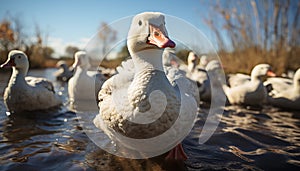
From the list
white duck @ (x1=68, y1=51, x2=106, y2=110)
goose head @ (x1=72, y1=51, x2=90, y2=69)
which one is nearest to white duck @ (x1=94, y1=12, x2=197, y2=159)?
white duck @ (x1=68, y1=51, x2=106, y2=110)

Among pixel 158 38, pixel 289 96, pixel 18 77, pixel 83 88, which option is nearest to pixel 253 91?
pixel 289 96

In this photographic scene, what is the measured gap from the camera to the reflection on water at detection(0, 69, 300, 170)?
6.63 feet

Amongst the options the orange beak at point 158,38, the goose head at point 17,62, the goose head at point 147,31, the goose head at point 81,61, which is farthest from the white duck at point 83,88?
the orange beak at point 158,38

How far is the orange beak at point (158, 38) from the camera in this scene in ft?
5.33

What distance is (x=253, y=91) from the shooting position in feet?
16.4

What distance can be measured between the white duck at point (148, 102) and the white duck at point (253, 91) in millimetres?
3529

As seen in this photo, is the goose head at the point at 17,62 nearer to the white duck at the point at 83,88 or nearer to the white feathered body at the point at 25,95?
the white feathered body at the point at 25,95

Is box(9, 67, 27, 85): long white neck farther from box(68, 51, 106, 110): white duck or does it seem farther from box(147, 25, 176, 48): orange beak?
box(147, 25, 176, 48): orange beak

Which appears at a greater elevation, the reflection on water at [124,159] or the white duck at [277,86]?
the white duck at [277,86]

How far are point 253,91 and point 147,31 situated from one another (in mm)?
4001

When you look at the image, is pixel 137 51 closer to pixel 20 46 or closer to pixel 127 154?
pixel 127 154

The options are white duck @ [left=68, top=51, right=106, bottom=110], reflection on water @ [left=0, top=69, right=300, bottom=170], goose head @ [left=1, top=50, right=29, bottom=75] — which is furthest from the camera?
white duck @ [left=68, top=51, right=106, bottom=110]

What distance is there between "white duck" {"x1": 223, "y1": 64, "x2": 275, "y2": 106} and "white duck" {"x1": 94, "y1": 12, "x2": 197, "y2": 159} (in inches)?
139

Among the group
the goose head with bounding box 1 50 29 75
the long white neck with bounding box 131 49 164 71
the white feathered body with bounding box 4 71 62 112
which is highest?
the goose head with bounding box 1 50 29 75
